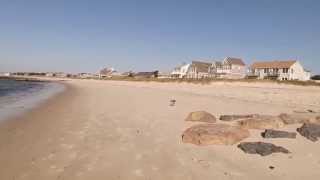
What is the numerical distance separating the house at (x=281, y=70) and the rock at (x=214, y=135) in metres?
66.6

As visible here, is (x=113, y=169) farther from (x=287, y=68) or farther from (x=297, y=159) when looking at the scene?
(x=287, y=68)

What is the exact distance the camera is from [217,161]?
21.2 feet

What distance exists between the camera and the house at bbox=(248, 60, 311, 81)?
242 feet

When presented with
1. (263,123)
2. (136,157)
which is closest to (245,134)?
(263,123)

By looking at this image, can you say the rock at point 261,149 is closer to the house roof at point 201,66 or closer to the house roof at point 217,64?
the house roof at point 217,64

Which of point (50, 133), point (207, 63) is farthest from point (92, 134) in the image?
point (207, 63)

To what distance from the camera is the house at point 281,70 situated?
73.9m

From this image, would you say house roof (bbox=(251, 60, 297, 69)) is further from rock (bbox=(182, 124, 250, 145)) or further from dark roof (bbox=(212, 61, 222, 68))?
rock (bbox=(182, 124, 250, 145))

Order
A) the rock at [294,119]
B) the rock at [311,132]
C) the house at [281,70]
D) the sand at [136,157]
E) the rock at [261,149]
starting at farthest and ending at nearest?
the house at [281,70] < the rock at [294,119] < the rock at [311,132] < the rock at [261,149] < the sand at [136,157]

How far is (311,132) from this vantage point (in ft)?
27.6

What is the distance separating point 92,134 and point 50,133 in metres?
1.45

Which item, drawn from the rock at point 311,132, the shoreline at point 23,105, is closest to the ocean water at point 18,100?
the shoreline at point 23,105

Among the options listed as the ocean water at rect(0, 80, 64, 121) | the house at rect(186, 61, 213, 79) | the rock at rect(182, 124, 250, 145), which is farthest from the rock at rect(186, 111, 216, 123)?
the house at rect(186, 61, 213, 79)

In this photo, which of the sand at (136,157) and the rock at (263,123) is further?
the rock at (263,123)
